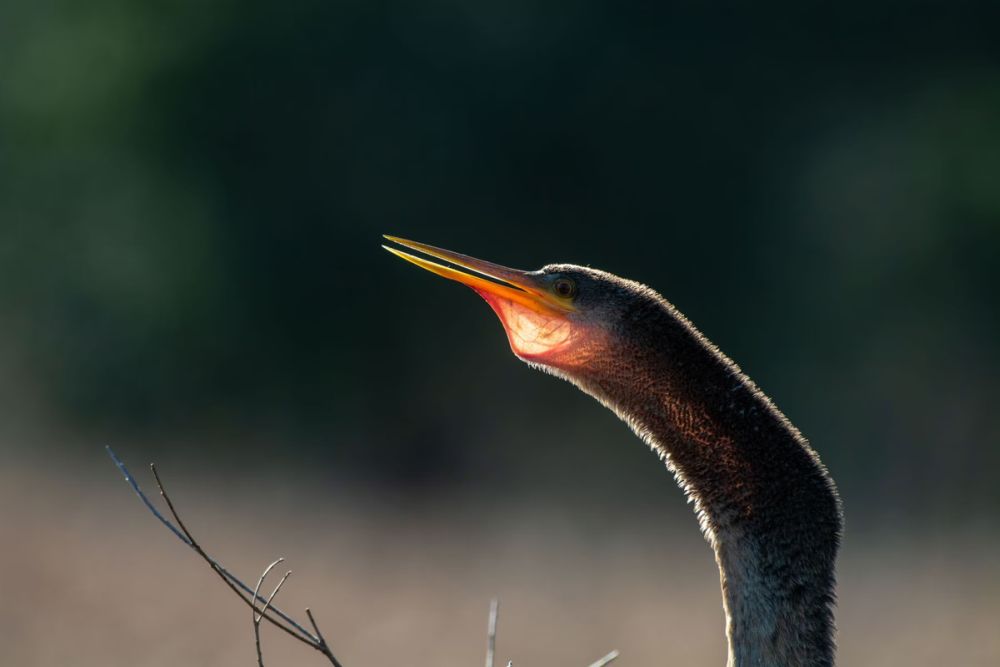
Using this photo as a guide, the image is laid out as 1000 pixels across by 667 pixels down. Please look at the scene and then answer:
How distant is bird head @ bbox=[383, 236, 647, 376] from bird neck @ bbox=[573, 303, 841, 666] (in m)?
0.08

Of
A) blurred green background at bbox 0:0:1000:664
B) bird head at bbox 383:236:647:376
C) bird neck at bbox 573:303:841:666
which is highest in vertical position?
blurred green background at bbox 0:0:1000:664

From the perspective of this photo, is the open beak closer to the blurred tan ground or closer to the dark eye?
the dark eye

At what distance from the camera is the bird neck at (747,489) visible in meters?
2.80

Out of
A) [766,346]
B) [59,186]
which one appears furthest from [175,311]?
[766,346]

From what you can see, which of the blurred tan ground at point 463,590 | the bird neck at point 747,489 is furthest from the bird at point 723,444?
the blurred tan ground at point 463,590

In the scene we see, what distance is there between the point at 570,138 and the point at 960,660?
208 inches

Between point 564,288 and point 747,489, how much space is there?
0.63m

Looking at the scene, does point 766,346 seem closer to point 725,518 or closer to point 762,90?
point 762,90

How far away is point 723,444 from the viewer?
287 cm

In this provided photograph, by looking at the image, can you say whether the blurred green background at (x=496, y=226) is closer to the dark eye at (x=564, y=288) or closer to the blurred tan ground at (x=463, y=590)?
the blurred tan ground at (x=463, y=590)

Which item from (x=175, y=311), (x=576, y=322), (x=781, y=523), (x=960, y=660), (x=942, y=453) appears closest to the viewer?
(x=781, y=523)

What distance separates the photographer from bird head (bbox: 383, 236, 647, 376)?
9.78 ft

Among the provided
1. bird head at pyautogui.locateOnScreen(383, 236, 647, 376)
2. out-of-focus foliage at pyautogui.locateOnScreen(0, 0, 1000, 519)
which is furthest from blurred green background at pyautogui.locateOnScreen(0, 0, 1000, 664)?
bird head at pyautogui.locateOnScreen(383, 236, 647, 376)

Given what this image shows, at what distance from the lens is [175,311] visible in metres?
11.3
